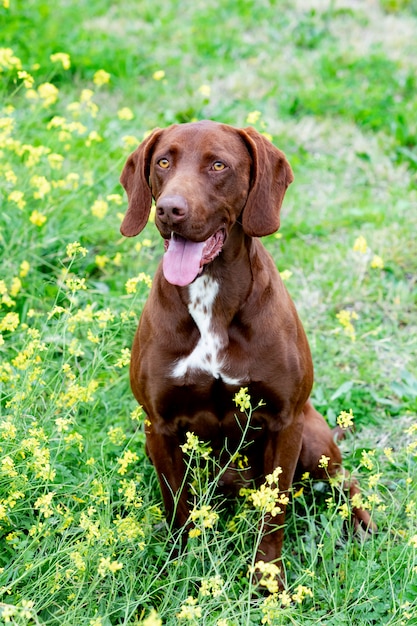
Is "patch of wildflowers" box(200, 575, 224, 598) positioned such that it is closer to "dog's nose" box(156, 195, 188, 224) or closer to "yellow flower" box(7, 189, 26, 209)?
"dog's nose" box(156, 195, 188, 224)

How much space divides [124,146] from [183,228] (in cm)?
323

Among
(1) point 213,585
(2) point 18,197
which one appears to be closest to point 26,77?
(2) point 18,197

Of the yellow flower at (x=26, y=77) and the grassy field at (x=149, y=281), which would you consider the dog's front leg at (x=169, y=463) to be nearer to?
the grassy field at (x=149, y=281)

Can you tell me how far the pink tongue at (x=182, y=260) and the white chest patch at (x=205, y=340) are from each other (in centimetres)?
21

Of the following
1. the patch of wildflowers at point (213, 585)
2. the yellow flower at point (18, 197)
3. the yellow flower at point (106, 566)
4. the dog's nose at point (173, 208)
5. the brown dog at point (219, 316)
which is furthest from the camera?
the yellow flower at point (18, 197)

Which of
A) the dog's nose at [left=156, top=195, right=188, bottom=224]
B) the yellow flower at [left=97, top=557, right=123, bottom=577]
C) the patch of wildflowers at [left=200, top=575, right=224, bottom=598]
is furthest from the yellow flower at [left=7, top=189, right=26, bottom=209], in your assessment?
the patch of wildflowers at [left=200, top=575, right=224, bottom=598]

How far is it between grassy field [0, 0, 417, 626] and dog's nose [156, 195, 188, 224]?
62cm

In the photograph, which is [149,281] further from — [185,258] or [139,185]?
[185,258]

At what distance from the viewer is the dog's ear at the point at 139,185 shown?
3.52 metres

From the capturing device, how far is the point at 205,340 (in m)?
3.43

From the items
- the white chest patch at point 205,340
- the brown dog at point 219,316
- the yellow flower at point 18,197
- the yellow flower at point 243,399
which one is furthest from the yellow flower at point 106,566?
the yellow flower at point 18,197

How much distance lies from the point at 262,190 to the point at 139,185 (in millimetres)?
518

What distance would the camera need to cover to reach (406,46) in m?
8.38

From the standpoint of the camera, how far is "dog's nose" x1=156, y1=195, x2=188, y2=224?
304 centimetres
